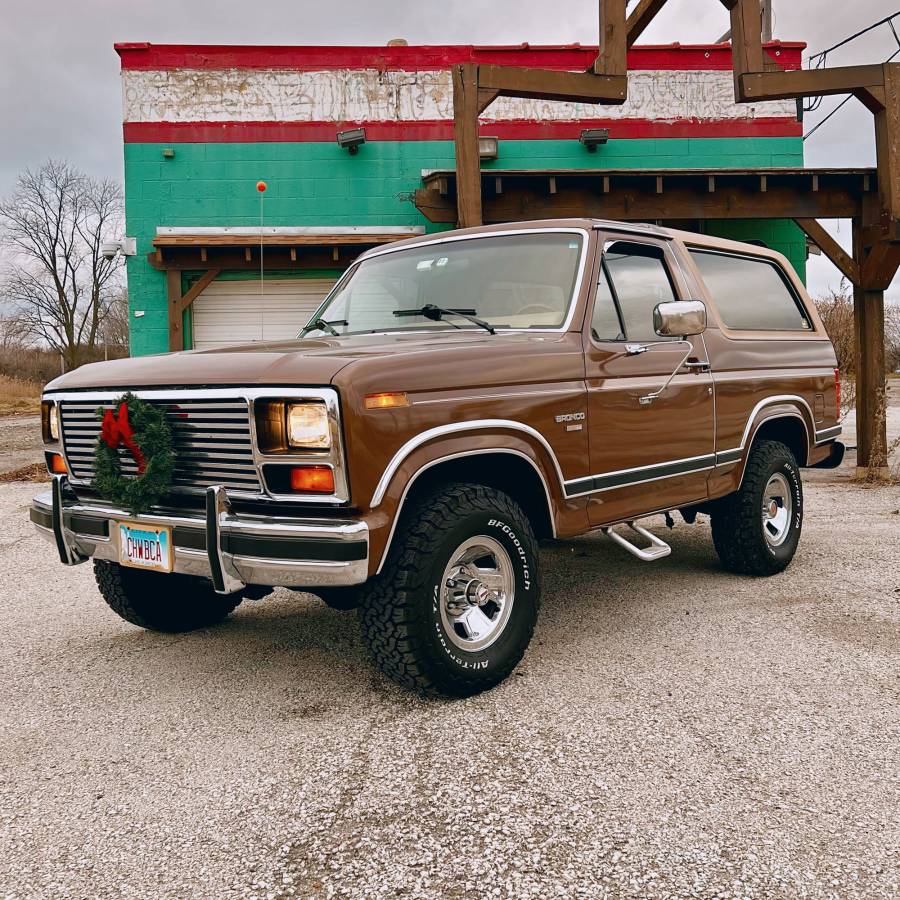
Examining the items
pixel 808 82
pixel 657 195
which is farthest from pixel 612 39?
pixel 657 195

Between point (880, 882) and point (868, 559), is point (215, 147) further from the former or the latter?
point (880, 882)

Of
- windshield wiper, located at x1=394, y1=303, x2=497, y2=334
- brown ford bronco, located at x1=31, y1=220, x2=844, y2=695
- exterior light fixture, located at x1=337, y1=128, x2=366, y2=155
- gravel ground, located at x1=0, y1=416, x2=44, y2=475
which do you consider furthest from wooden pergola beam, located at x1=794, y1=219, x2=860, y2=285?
gravel ground, located at x1=0, y1=416, x2=44, y2=475

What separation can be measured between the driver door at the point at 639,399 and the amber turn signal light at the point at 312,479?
129 cm

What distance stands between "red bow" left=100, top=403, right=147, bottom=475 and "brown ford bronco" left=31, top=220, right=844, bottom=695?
9 cm

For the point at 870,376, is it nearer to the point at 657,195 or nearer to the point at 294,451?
the point at 657,195

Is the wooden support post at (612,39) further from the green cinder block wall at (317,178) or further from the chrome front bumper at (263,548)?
the chrome front bumper at (263,548)

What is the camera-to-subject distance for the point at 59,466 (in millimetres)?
3824

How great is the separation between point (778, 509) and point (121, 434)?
405 cm

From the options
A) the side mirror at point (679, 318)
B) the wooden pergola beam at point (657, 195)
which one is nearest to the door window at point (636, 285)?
the side mirror at point (679, 318)

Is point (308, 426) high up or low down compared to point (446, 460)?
up

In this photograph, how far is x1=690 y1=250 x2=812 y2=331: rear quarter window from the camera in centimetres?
502

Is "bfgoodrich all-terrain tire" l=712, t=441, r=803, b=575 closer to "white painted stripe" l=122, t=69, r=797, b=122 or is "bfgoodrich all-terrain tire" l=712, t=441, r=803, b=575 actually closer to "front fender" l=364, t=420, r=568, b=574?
"front fender" l=364, t=420, r=568, b=574

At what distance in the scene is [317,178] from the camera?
13.4 meters

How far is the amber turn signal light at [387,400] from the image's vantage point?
9.61ft
